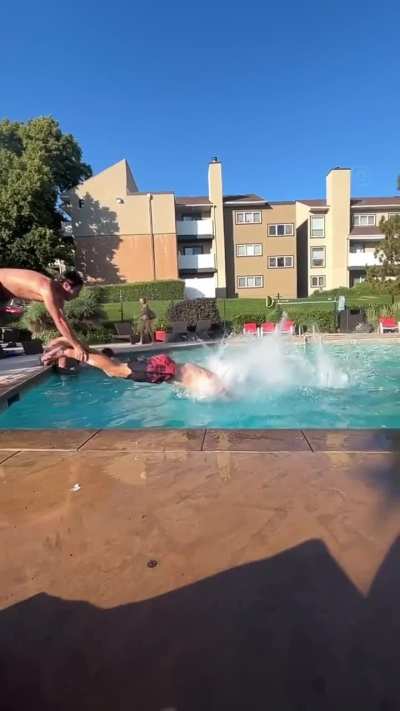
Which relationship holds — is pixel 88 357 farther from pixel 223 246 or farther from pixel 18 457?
pixel 223 246

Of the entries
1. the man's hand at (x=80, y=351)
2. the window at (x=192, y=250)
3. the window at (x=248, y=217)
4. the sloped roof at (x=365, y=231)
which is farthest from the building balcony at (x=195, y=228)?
the man's hand at (x=80, y=351)

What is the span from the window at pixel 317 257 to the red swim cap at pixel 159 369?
105ft

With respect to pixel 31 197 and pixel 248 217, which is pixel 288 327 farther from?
pixel 31 197

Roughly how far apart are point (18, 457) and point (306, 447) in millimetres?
2532

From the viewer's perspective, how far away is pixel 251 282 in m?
35.2

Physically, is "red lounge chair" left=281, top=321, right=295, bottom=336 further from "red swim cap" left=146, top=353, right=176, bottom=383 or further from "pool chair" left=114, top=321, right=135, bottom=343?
"red swim cap" left=146, top=353, right=176, bottom=383

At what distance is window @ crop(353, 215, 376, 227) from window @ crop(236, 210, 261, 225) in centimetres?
848

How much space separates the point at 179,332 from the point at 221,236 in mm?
19147

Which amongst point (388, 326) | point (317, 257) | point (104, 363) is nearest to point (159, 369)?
point (104, 363)

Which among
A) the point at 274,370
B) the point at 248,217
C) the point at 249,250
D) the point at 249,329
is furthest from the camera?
the point at 249,250

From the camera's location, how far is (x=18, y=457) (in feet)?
11.6

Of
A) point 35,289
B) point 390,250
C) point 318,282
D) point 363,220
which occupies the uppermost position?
point 363,220

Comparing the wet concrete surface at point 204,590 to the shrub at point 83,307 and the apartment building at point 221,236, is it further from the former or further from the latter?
the apartment building at point 221,236

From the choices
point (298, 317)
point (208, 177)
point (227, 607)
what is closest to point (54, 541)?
point (227, 607)
